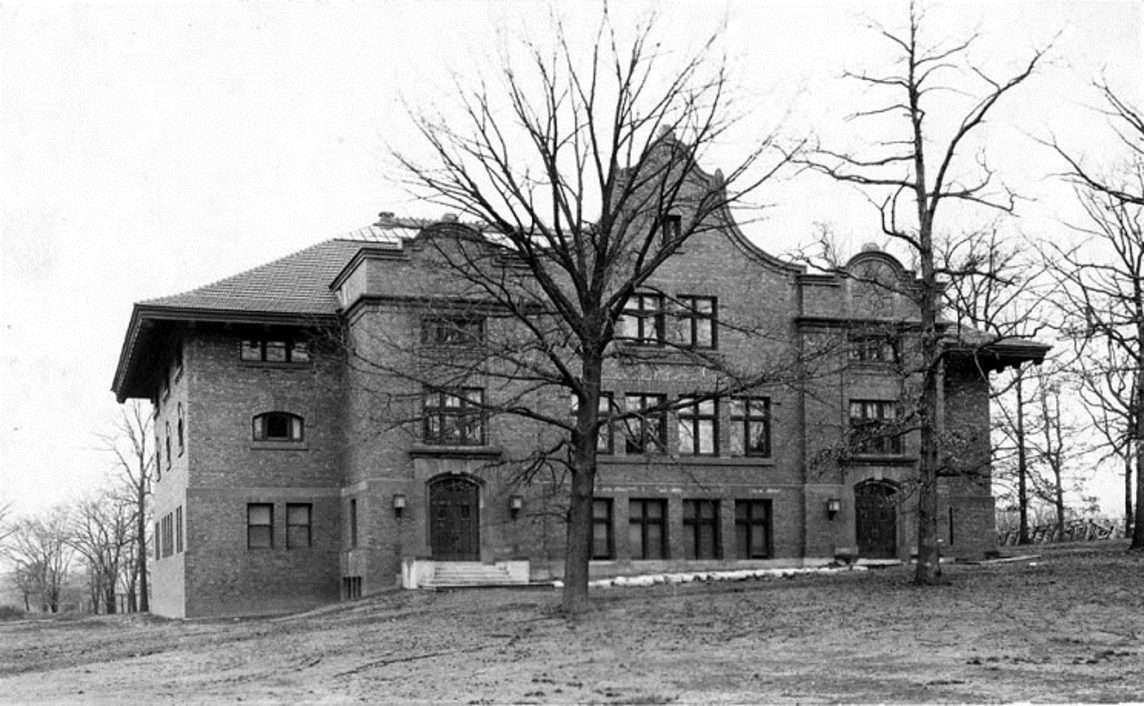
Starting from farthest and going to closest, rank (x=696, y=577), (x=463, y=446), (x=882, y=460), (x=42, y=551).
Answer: (x=42, y=551) < (x=882, y=460) < (x=463, y=446) < (x=696, y=577)

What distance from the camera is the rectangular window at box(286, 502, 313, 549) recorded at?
39.4 m

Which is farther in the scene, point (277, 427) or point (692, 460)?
point (692, 460)

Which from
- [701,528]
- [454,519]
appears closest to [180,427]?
[454,519]

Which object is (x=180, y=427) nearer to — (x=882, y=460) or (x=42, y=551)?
(x=882, y=460)

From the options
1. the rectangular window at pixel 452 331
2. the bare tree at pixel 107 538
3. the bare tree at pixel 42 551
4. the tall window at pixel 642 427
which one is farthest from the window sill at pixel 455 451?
Result: the bare tree at pixel 42 551

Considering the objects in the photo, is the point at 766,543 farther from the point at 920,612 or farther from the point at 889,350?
the point at 920,612

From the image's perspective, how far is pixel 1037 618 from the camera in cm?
2412

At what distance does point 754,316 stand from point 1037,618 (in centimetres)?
1776

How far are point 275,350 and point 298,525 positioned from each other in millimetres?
4993

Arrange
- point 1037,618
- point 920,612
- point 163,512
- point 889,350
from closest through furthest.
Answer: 1. point 1037,618
2. point 920,612
3. point 889,350
4. point 163,512

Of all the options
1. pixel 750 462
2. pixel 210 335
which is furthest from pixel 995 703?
pixel 210 335

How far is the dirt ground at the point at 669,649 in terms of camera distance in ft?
58.8

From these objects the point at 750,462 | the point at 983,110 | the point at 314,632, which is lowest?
the point at 314,632

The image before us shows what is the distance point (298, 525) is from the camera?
39531 millimetres
